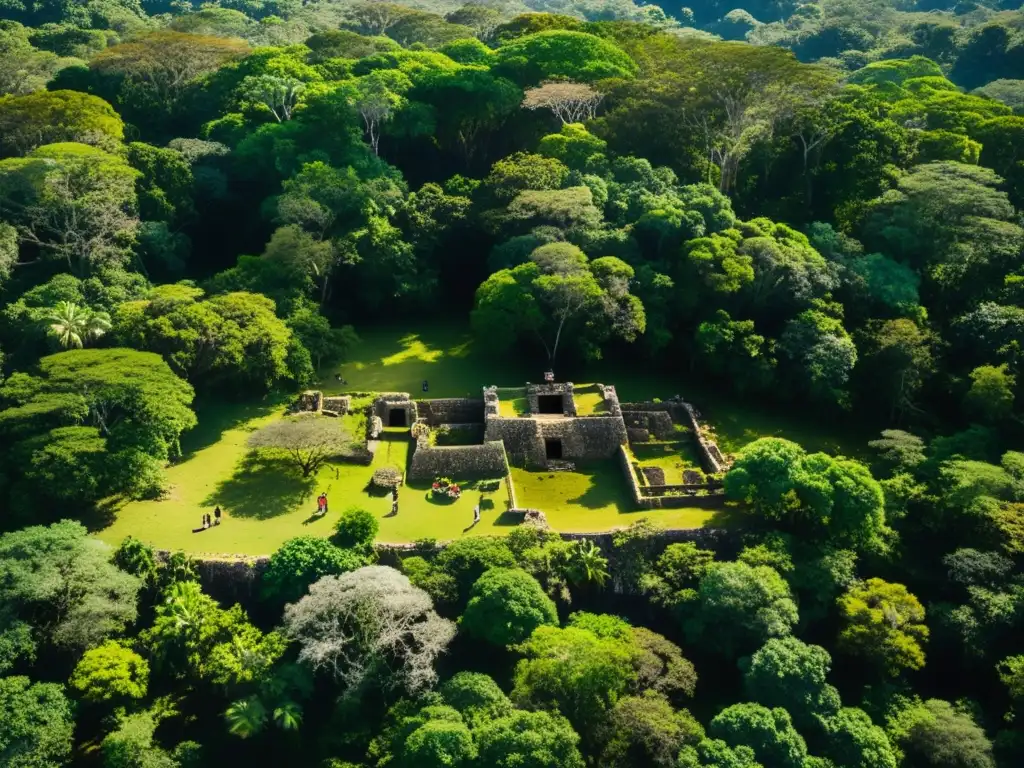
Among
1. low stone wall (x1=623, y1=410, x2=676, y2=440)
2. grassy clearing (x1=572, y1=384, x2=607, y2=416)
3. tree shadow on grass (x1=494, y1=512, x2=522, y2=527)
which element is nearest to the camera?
tree shadow on grass (x1=494, y1=512, x2=522, y2=527)

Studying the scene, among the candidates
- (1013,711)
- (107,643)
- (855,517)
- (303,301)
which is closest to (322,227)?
(303,301)

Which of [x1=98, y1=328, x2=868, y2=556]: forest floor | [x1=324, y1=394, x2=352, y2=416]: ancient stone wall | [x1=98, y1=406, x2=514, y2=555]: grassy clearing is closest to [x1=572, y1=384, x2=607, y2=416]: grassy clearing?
[x1=98, y1=328, x2=868, y2=556]: forest floor

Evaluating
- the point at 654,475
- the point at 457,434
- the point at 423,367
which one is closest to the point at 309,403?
the point at 423,367

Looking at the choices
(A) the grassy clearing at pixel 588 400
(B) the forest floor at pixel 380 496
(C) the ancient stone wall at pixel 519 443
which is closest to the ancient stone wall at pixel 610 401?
(A) the grassy clearing at pixel 588 400

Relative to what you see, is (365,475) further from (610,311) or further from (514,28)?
(514,28)

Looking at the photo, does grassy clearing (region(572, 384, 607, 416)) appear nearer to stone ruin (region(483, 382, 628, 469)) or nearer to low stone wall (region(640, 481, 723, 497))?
stone ruin (region(483, 382, 628, 469))

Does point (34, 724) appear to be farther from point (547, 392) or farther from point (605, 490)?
point (547, 392)
